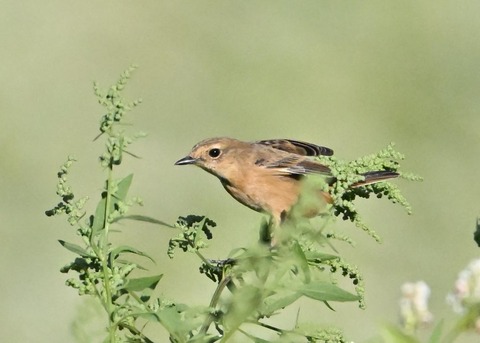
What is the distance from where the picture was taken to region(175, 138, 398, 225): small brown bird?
5.18 meters

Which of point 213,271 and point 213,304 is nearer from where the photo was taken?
point 213,304

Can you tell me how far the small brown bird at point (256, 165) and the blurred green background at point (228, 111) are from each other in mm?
3049

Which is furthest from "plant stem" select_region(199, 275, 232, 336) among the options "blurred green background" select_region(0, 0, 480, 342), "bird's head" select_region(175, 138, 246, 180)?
"blurred green background" select_region(0, 0, 480, 342)

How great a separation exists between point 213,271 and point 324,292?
369 millimetres

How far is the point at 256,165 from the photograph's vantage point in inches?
216

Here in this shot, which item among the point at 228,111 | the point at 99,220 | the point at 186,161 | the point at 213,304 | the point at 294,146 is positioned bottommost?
the point at 213,304

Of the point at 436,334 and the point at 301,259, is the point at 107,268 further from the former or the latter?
the point at 436,334

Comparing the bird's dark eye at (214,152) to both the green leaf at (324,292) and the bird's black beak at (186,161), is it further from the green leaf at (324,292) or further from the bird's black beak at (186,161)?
the green leaf at (324,292)

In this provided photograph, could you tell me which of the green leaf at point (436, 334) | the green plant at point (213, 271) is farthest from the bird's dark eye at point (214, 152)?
the green leaf at point (436, 334)

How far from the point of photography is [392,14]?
12938 mm

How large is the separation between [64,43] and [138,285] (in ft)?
33.8

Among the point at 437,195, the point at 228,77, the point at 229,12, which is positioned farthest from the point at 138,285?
the point at 229,12

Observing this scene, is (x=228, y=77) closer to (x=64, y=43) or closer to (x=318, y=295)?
(x=64, y=43)

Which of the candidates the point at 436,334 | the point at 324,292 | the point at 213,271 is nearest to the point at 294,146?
the point at 213,271
